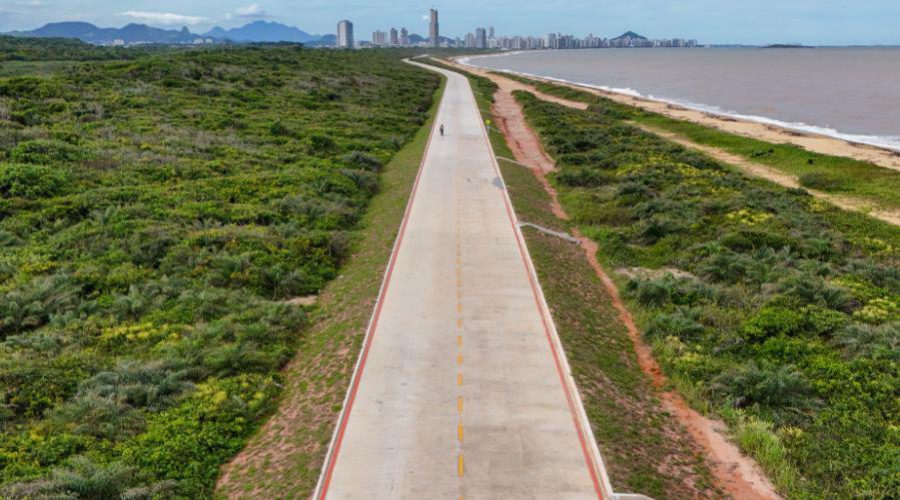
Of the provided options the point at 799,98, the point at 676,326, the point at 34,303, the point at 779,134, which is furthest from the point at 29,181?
the point at 799,98

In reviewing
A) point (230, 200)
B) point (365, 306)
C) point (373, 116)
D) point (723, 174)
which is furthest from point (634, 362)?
point (373, 116)

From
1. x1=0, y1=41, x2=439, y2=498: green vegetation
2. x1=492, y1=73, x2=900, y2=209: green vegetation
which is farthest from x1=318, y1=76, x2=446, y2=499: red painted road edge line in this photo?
x1=492, y1=73, x2=900, y2=209: green vegetation

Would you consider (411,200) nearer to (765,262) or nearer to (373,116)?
(765,262)

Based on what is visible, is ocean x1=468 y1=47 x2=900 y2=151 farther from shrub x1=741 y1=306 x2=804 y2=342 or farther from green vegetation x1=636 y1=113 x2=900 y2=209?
shrub x1=741 y1=306 x2=804 y2=342

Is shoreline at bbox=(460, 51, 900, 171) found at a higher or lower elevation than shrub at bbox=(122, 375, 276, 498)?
higher

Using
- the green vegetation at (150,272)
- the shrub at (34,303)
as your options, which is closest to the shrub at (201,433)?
the green vegetation at (150,272)

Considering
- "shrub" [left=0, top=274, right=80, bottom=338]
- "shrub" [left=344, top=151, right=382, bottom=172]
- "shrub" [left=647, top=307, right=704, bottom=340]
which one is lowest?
"shrub" [left=647, top=307, right=704, bottom=340]
